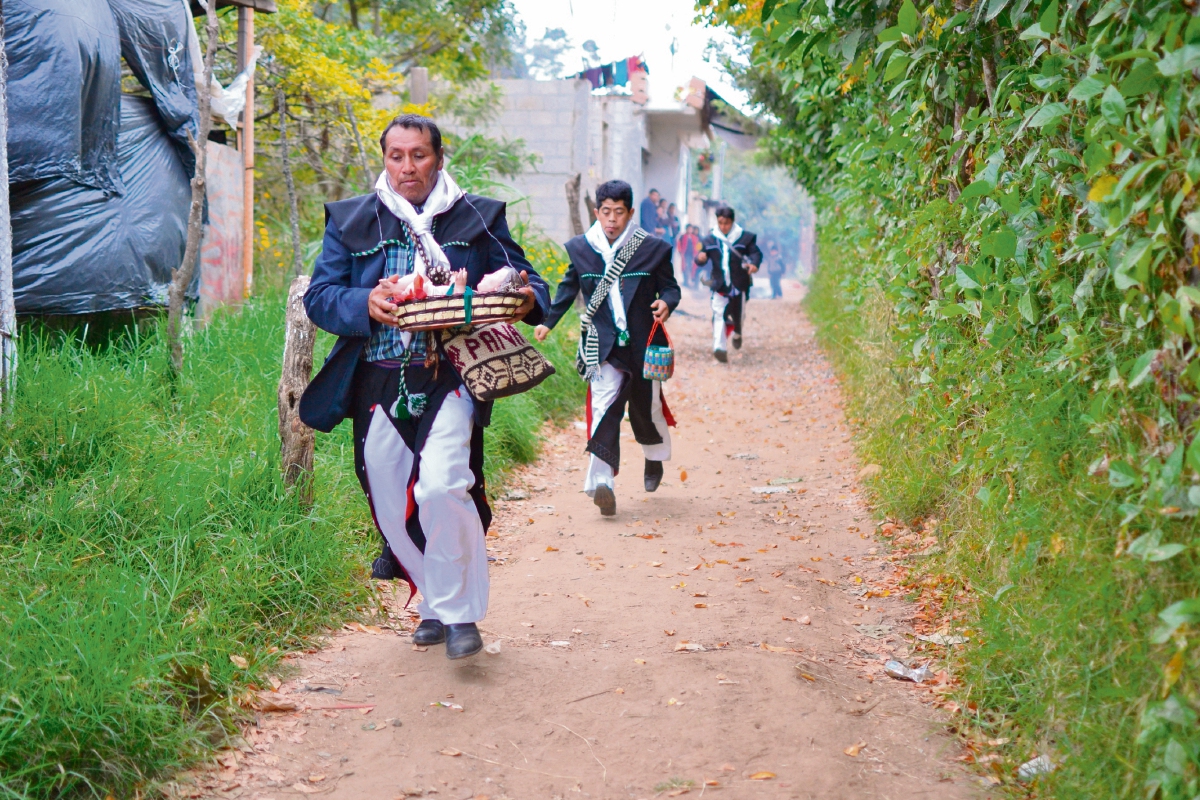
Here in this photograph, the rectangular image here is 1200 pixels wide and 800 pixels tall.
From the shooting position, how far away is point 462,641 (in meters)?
3.93

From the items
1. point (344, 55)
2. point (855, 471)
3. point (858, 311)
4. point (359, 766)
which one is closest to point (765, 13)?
point (359, 766)

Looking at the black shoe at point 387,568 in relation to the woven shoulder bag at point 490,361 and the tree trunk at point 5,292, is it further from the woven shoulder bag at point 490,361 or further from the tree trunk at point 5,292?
the tree trunk at point 5,292

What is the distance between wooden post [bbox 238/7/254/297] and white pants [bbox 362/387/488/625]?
6.09m

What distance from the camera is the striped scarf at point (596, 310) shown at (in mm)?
6555

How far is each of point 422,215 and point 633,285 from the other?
9.30 feet

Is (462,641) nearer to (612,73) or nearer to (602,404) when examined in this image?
(602,404)

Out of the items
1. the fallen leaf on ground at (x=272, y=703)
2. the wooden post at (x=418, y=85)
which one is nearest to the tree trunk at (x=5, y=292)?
the fallen leaf on ground at (x=272, y=703)

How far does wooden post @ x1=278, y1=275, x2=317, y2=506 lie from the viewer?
4.88m

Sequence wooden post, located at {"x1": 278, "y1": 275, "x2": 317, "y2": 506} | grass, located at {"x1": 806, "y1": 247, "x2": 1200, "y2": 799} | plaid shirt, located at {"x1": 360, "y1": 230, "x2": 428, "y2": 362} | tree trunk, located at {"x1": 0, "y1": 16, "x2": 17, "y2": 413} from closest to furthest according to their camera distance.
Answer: grass, located at {"x1": 806, "y1": 247, "x2": 1200, "y2": 799}, plaid shirt, located at {"x1": 360, "y1": 230, "x2": 428, "y2": 362}, wooden post, located at {"x1": 278, "y1": 275, "x2": 317, "y2": 506}, tree trunk, located at {"x1": 0, "y1": 16, "x2": 17, "y2": 413}

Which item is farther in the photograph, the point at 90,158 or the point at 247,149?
the point at 247,149

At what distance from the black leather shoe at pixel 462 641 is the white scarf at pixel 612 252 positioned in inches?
116

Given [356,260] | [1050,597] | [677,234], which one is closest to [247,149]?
[356,260]

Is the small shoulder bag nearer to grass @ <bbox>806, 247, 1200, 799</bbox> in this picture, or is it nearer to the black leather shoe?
grass @ <bbox>806, 247, 1200, 799</bbox>

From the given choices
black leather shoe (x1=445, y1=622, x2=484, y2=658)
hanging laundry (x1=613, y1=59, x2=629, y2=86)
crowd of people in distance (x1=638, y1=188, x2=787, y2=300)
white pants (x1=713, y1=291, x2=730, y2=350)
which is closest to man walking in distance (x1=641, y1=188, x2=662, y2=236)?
crowd of people in distance (x1=638, y1=188, x2=787, y2=300)
